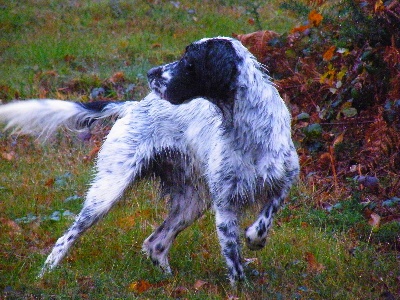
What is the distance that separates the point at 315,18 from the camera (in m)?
7.83

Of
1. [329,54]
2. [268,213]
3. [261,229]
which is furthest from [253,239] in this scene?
[329,54]

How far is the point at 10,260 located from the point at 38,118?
1125mm

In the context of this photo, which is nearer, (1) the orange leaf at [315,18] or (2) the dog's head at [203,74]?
(2) the dog's head at [203,74]

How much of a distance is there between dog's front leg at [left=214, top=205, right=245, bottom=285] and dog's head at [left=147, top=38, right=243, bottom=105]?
29.6 inches

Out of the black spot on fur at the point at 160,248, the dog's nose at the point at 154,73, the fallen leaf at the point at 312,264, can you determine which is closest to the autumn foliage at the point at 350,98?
the fallen leaf at the point at 312,264

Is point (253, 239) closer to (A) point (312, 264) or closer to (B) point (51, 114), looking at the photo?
(A) point (312, 264)

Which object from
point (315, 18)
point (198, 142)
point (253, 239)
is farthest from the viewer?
point (315, 18)

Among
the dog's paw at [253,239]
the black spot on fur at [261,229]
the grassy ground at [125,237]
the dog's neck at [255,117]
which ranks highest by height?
Result: the dog's neck at [255,117]

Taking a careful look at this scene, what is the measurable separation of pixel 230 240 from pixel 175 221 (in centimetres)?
87

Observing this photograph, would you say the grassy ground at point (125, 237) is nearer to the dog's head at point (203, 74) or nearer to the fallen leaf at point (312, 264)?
the fallen leaf at point (312, 264)

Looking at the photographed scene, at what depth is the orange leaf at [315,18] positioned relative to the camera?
7.72 m

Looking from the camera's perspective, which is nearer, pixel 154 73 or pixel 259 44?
pixel 154 73

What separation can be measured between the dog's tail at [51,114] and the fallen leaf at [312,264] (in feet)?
5.90

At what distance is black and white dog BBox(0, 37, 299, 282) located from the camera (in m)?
4.98
